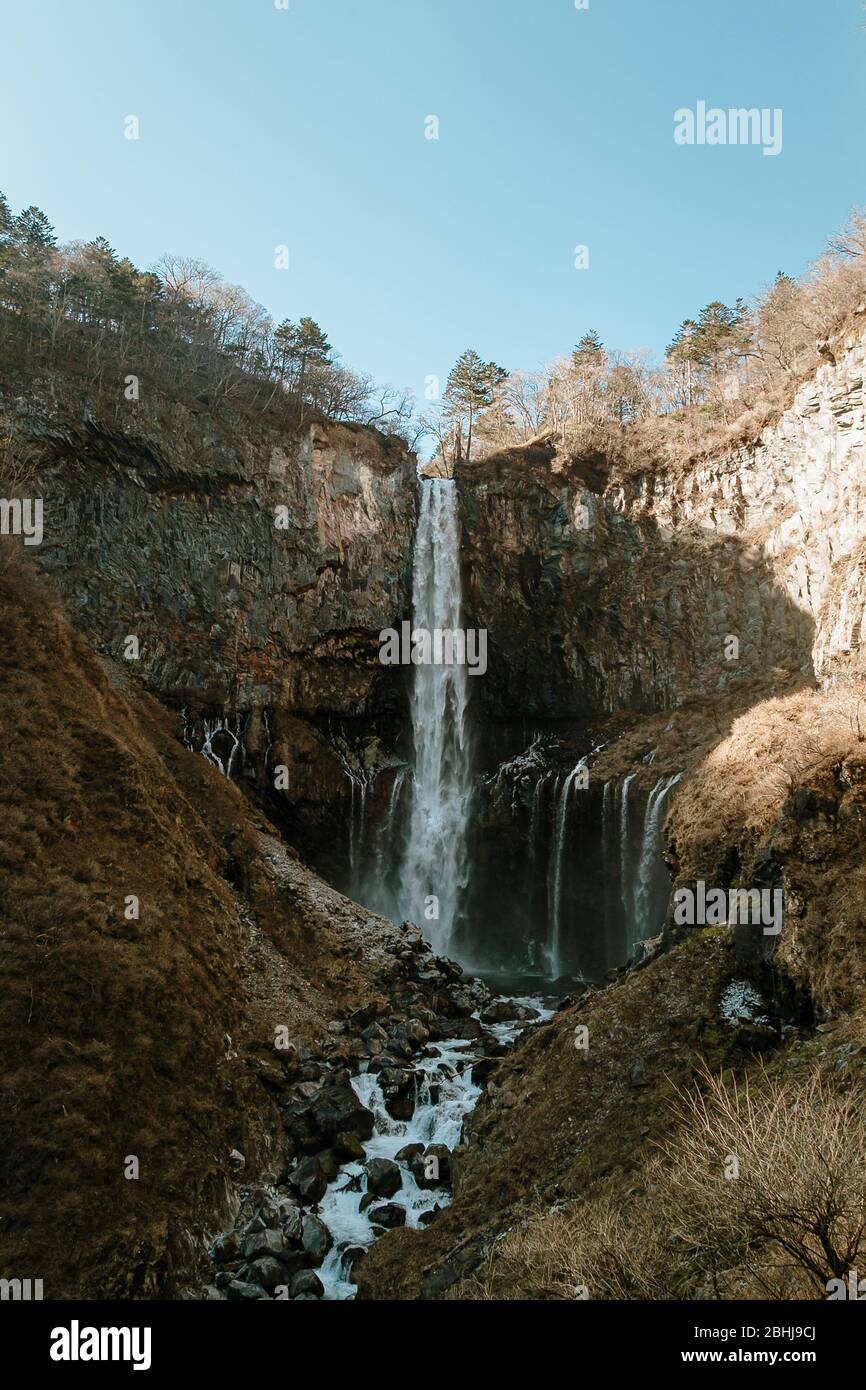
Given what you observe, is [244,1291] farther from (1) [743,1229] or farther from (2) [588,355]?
(2) [588,355]

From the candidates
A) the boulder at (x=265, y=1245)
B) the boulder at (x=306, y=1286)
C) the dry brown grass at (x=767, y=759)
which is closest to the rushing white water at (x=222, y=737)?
the dry brown grass at (x=767, y=759)

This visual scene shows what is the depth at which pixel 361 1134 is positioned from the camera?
1602 centimetres

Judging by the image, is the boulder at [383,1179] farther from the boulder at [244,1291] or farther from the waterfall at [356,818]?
the waterfall at [356,818]

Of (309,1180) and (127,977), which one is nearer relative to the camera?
(309,1180)

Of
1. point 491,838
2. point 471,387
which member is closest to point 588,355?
point 471,387

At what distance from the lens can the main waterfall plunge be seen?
31.6 metres

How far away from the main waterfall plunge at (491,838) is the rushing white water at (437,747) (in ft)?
0.16

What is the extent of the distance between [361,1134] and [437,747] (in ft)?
75.6

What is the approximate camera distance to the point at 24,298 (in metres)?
38.7

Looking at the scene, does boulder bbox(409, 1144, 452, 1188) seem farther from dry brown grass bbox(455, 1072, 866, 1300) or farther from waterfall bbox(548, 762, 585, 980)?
waterfall bbox(548, 762, 585, 980)

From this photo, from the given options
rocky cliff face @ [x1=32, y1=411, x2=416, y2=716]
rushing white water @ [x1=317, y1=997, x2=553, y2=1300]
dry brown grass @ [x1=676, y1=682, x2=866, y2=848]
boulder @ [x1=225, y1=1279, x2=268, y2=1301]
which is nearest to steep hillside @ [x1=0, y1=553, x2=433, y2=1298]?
boulder @ [x1=225, y1=1279, x2=268, y2=1301]

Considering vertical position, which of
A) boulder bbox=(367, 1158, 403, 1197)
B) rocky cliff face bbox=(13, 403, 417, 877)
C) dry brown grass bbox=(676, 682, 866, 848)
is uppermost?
rocky cliff face bbox=(13, 403, 417, 877)

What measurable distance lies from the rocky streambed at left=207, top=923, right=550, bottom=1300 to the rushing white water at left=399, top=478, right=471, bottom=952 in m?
12.6
